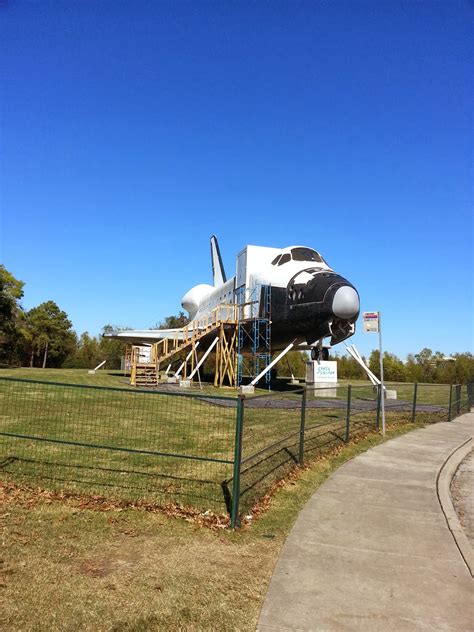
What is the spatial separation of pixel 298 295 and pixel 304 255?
2.75m

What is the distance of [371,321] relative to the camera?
12492 mm

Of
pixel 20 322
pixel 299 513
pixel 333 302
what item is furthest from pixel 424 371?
pixel 299 513

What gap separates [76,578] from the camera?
386cm

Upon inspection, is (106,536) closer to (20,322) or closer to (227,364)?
(227,364)

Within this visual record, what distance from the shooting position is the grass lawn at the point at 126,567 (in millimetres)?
3330

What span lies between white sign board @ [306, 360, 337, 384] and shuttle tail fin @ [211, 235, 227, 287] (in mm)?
18752

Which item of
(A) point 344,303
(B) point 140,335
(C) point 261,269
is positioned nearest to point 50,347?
(B) point 140,335

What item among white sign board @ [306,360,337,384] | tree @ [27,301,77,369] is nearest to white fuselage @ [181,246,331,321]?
white sign board @ [306,360,337,384]

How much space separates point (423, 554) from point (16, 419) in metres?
9.26

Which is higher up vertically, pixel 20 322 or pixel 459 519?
pixel 20 322

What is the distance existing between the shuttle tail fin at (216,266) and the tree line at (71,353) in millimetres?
9767

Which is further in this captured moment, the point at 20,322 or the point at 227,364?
the point at 20,322

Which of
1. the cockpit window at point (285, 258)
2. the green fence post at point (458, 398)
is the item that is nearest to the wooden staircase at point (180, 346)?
the cockpit window at point (285, 258)

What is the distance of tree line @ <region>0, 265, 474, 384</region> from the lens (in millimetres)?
45016
